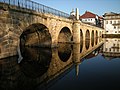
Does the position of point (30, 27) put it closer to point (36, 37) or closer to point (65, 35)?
point (36, 37)

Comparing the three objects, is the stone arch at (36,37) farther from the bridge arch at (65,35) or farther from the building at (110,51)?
the building at (110,51)

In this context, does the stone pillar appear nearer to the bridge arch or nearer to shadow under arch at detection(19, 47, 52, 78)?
the bridge arch

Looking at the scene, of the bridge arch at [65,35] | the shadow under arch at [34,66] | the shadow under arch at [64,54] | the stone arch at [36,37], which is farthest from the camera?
the bridge arch at [65,35]

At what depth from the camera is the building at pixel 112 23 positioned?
231 ft

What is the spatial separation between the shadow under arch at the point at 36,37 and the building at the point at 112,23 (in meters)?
52.3

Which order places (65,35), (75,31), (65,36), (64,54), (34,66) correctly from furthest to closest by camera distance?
(65,36), (65,35), (75,31), (64,54), (34,66)

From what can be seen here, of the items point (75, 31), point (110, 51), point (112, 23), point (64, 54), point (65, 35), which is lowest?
point (64, 54)

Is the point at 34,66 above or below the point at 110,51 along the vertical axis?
below

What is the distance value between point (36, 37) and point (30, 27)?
9.88 feet

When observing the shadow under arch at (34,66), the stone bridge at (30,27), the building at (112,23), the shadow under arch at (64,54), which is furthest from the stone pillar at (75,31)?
the building at (112,23)

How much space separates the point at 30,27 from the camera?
23844 millimetres

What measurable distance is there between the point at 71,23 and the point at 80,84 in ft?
79.7

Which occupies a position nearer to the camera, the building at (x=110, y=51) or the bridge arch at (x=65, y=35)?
the building at (x=110, y=51)

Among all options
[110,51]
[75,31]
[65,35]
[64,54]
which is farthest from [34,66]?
[65,35]
